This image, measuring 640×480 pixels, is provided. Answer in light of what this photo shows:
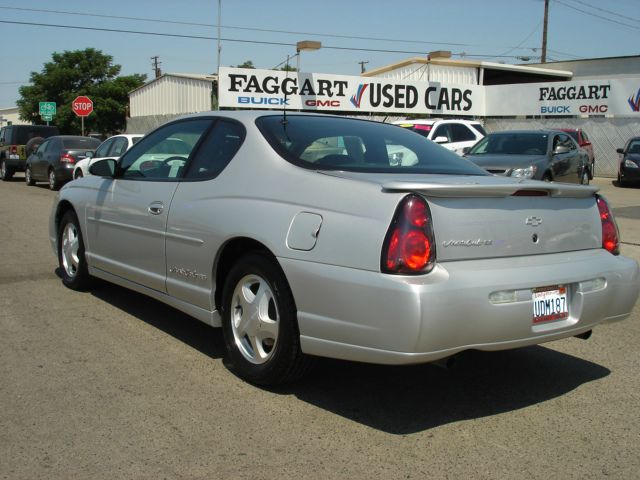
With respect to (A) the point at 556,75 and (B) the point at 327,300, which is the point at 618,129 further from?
(B) the point at 327,300

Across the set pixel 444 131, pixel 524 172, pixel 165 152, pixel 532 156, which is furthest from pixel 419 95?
pixel 165 152

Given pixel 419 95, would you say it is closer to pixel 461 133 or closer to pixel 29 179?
pixel 461 133

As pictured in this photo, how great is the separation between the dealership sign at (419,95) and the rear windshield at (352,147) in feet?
69.9

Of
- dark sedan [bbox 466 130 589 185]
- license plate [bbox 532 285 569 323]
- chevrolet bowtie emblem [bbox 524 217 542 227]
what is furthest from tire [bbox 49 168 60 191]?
license plate [bbox 532 285 569 323]

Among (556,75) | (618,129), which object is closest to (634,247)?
(618,129)

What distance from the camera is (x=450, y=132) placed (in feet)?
64.2

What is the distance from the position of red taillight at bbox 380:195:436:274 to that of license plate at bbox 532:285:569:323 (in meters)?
0.65

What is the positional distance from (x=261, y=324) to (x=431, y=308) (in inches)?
44.7

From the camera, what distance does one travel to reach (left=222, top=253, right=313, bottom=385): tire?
383cm

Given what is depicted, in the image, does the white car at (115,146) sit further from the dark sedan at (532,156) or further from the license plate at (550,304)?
the license plate at (550,304)

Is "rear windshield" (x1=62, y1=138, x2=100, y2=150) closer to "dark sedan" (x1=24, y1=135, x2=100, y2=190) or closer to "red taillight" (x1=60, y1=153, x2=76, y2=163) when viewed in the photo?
"dark sedan" (x1=24, y1=135, x2=100, y2=190)

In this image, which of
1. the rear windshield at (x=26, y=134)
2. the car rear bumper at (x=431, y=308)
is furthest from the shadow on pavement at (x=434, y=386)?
the rear windshield at (x=26, y=134)

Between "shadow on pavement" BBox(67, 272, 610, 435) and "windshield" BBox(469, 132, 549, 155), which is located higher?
"windshield" BBox(469, 132, 549, 155)

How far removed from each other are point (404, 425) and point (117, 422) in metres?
1.47
